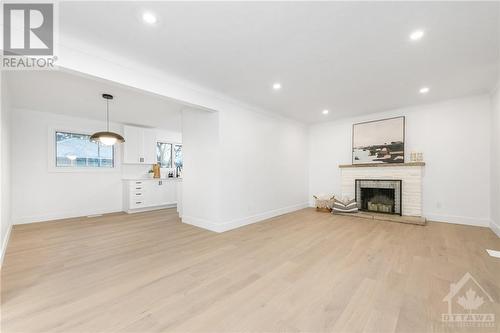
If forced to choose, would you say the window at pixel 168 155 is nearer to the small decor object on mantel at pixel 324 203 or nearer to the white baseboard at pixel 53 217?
the white baseboard at pixel 53 217

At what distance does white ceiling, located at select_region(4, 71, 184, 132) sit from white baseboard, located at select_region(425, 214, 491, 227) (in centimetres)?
592

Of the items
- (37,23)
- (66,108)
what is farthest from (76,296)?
(66,108)

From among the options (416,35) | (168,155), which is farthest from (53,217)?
(416,35)

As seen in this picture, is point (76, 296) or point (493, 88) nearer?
point (76, 296)

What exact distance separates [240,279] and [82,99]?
173 inches

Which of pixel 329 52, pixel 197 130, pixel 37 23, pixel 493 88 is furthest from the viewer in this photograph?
pixel 197 130

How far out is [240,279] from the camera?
7.06 ft

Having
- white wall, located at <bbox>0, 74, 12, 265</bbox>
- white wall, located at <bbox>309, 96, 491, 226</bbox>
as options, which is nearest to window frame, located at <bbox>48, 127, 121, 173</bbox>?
white wall, located at <bbox>0, 74, 12, 265</bbox>

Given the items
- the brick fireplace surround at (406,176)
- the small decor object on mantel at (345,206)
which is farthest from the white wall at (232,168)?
the brick fireplace surround at (406,176)

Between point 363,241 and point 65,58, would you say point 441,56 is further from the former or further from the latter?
point 65,58

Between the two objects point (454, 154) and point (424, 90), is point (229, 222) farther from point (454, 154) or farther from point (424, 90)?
point (454, 154)

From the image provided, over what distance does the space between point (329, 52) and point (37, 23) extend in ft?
10.2

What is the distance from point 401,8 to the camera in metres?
1.88

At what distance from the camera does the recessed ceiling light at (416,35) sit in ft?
7.18
